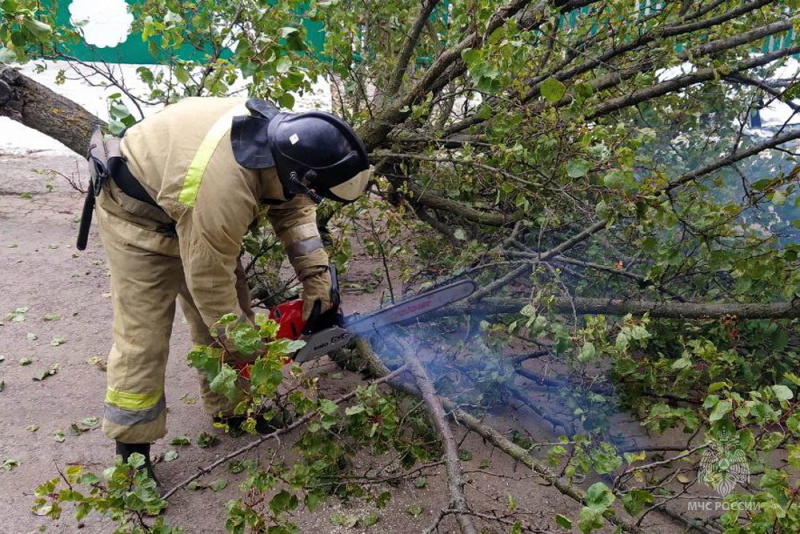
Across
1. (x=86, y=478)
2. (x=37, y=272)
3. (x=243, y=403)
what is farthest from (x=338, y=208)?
(x=37, y=272)

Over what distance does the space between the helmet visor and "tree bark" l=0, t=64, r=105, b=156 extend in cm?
185

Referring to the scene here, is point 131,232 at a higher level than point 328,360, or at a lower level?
higher

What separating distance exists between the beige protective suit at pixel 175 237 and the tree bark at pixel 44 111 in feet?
3.79

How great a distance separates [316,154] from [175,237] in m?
0.68

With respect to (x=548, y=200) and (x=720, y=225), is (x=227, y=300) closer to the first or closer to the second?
(x=548, y=200)

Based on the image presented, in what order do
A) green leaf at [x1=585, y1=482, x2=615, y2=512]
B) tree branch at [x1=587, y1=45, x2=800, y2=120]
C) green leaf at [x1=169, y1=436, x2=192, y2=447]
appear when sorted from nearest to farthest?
green leaf at [x1=585, y1=482, x2=615, y2=512] → green leaf at [x1=169, y1=436, x2=192, y2=447] → tree branch at [x1=587, y1=45, x2=800, y2=120]

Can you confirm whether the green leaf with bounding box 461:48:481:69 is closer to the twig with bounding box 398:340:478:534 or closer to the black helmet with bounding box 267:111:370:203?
the black helmet with bounding box 267:111:370:203

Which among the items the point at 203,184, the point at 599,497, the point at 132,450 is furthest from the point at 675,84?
the point at 132,450

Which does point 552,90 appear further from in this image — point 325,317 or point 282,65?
point 325,317

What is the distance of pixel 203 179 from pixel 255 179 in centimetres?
17

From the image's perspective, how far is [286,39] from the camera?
2521mm

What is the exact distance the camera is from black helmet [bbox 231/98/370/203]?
1.88m

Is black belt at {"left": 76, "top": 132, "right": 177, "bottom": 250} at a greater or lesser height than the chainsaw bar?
greater

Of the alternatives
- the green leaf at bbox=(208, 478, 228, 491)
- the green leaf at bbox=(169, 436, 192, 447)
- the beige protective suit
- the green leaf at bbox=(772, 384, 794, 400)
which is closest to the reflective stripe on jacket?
the beige protective suit
